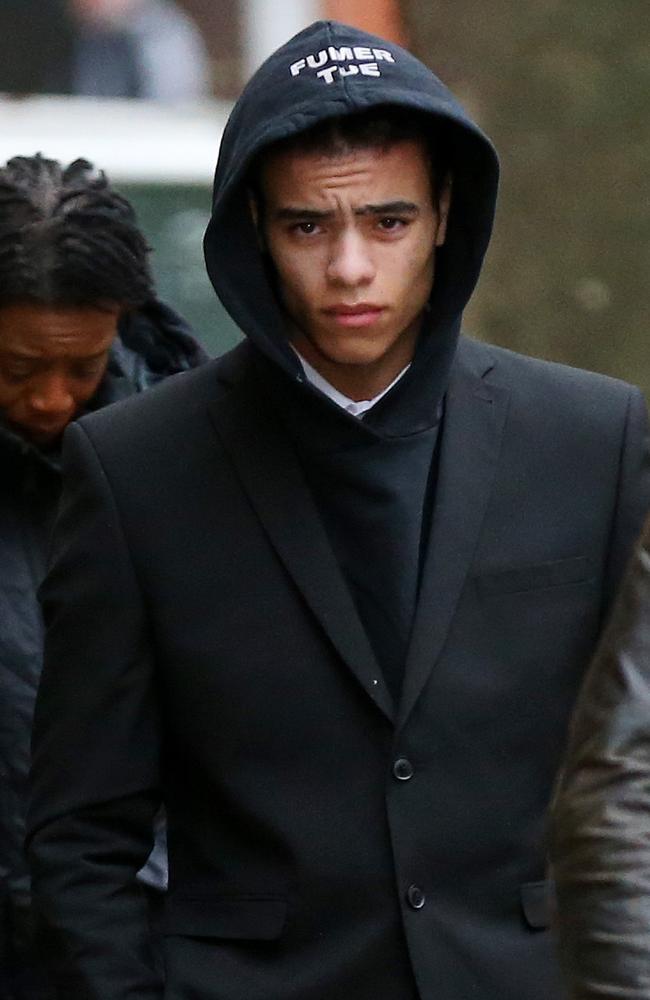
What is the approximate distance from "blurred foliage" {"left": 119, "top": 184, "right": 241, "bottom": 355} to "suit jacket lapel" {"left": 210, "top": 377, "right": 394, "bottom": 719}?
2.79 meters

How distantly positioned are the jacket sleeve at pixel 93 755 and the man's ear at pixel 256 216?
340 millimetres

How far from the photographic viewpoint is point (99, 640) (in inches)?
153

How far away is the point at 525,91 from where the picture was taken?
7066 millimetres

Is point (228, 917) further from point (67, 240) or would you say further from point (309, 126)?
point (67, 240)

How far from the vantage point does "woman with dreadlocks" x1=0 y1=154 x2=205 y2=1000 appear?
454cm

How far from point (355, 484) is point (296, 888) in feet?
1.70

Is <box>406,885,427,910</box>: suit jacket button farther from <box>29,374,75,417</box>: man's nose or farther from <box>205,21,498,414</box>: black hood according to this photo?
<box>29,374,75,417</box>: man's nose

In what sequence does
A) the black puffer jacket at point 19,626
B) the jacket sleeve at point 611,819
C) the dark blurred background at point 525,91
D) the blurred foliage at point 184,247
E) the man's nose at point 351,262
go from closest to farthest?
1. the jacket sleeve at point 611,819
2. the man's nose at point 351,262
3. the black puffer jacket at point 19,626
4. the blurred foliage at point 184,247
5. the dark blurred background at point 525,91

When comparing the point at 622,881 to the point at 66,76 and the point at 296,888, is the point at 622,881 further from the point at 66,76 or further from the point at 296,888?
the point at 66,76

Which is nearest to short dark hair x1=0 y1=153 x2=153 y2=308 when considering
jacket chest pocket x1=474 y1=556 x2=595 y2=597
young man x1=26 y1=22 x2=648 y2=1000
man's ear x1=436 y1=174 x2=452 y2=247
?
young man x1=26 y1=22 x2=648 y2=1000

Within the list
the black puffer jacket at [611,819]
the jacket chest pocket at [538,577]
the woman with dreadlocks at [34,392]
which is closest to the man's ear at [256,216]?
the jacket chest pocket at [538,577]

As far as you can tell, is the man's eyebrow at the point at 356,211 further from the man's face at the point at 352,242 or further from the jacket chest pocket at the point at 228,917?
the jacket chest pocket at the point at 228,917

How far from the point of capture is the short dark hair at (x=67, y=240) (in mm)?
4602

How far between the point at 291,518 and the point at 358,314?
279mm
